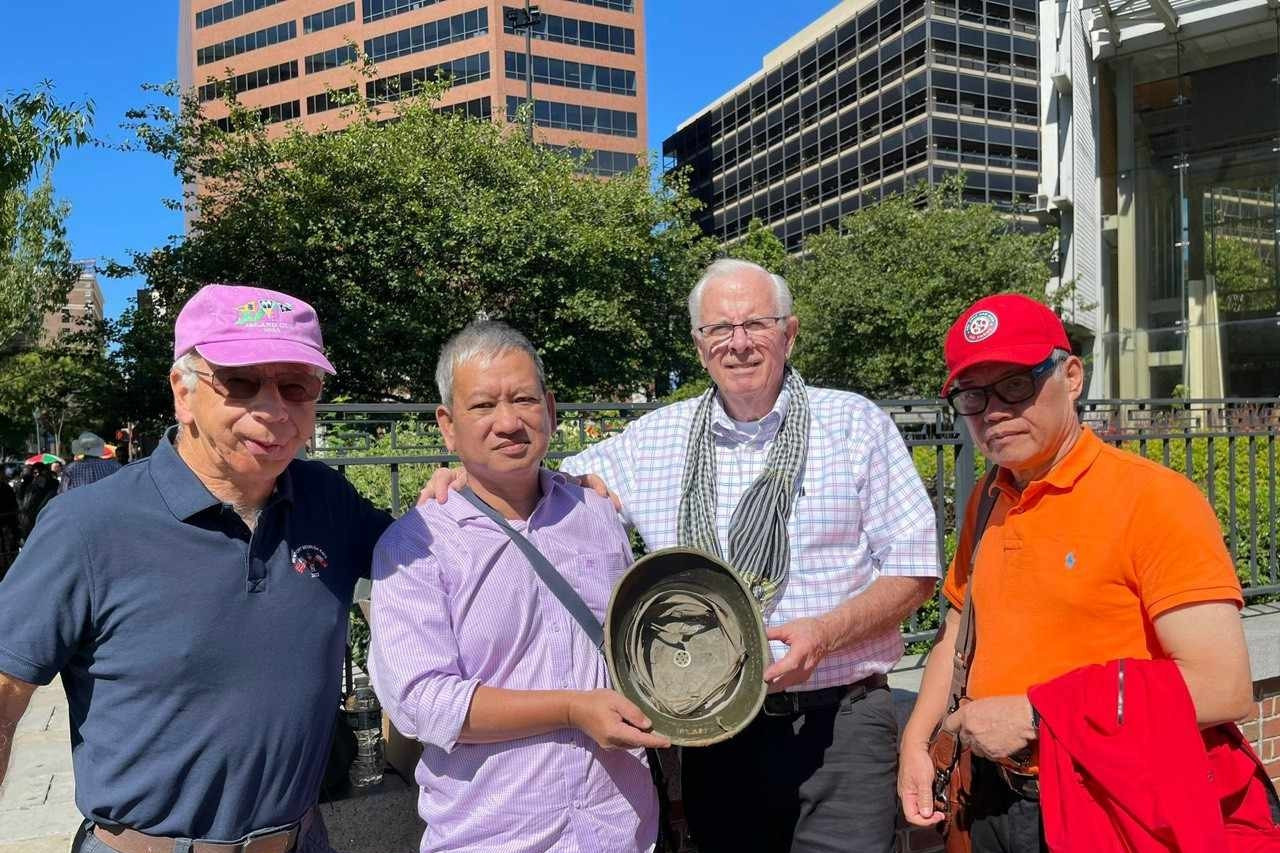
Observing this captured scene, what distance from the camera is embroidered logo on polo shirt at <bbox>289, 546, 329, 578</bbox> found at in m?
1.91

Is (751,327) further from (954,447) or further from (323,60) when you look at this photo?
(323,60)

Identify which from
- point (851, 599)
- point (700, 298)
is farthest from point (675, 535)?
point (700, 298)

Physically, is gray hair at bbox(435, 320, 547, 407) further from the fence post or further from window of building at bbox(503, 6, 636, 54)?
window of building at bbox(503, 6, 636, 54)

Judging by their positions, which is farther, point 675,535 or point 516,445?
point 675,535

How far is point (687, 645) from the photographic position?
2.02 m

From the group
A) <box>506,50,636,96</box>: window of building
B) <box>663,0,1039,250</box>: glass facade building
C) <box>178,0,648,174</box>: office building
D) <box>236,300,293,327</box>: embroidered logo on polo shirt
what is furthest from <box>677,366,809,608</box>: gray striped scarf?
<box>506,50,636,96</box>: window of building

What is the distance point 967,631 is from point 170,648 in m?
1.69

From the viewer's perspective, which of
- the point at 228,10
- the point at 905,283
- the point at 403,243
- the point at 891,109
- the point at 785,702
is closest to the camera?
the point at 785,702

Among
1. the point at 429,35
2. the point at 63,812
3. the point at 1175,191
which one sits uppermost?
the point at 429,35

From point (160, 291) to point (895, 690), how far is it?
1852 centimetres

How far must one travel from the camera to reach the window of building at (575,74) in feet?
178

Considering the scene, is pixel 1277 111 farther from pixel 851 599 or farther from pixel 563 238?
pixel 851 599

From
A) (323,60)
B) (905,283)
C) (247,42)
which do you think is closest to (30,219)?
(905,283)

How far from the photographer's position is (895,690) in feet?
12.1
